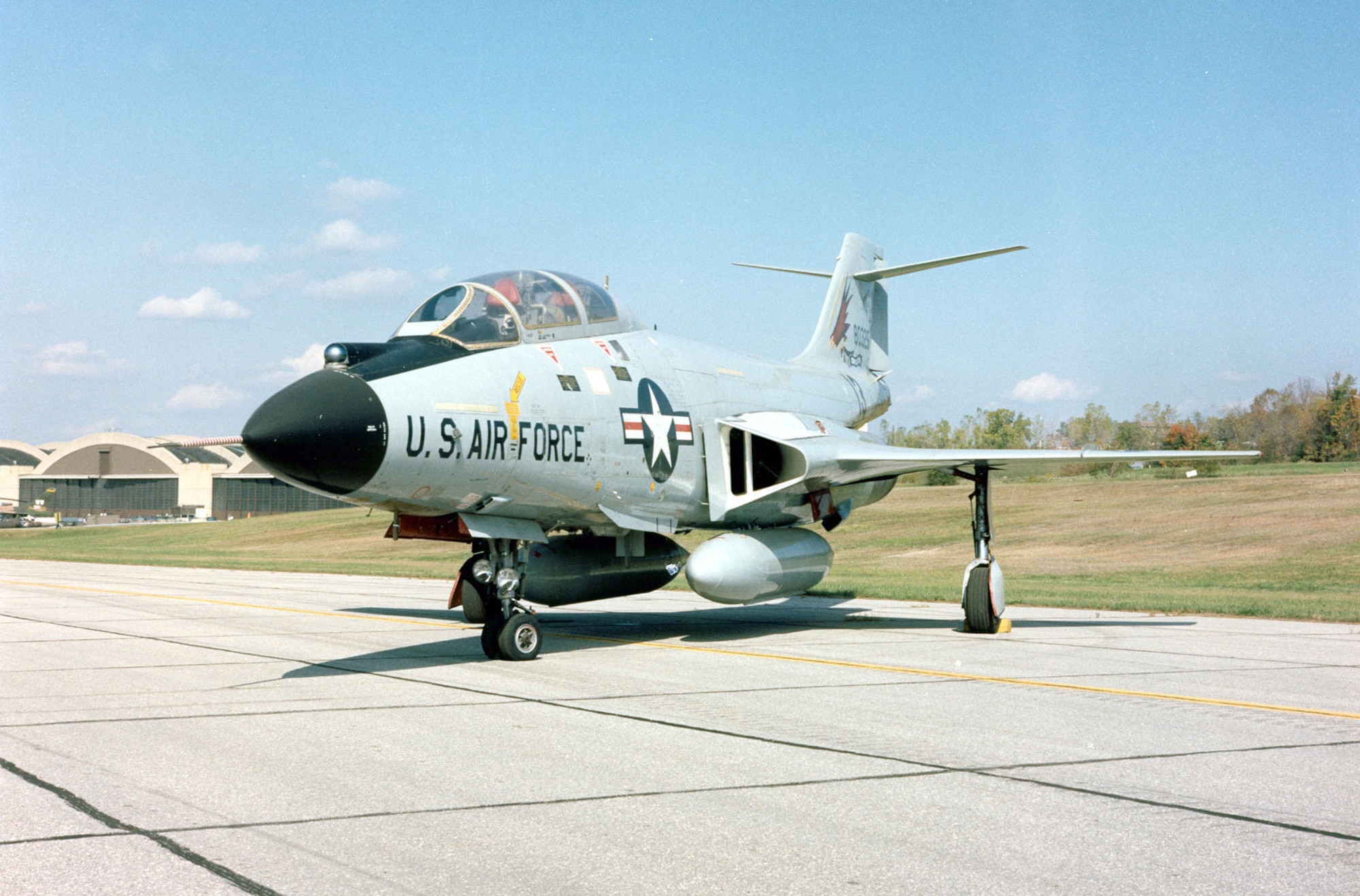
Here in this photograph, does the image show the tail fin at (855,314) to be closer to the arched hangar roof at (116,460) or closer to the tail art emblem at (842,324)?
the tail art emblem at (842,324)

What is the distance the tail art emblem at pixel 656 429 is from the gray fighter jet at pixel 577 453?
0.03 m

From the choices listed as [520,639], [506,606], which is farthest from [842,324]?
[520,639]

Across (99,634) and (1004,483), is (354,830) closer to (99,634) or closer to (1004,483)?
(99,634)

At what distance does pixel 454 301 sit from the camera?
1062 centimetres

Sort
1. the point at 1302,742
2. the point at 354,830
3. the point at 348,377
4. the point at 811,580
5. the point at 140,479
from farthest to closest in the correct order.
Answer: the point at 140,479 → the point at 811,580 → the point at 348,377 → the point at 1302,742 → the point at 354,830

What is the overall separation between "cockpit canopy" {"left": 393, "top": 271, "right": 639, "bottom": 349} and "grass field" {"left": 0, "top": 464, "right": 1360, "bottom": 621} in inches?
369

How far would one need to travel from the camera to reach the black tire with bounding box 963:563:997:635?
1368 centimetres

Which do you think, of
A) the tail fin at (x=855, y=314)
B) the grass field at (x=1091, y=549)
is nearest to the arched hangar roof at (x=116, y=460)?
the grass field at (x=1091, y=549)

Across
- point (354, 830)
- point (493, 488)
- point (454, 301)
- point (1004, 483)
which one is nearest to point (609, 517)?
point (493, 488)

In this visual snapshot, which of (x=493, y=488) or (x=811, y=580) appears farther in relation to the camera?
(x=811, y=580)

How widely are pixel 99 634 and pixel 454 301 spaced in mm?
6543

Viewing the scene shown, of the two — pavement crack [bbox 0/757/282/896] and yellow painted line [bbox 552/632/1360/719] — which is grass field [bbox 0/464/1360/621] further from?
pavement crack [bbox 0/757/282/896]

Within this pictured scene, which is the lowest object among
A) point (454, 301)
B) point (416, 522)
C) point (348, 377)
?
point (416, 522)

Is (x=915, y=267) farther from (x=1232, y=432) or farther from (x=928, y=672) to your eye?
(x=1232, y=432)
